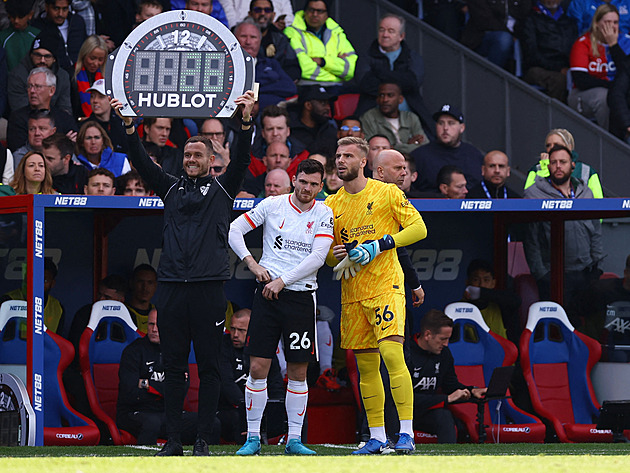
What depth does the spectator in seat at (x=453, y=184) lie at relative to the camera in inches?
425

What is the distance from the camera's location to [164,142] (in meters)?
11.1

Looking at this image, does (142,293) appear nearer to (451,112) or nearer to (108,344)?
(108,344)

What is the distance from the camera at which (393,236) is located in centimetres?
762

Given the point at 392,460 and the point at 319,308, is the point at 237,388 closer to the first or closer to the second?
the point at 319,308

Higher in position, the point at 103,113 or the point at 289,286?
the point at 103,113

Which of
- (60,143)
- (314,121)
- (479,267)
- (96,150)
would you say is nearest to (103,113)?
(96,150)

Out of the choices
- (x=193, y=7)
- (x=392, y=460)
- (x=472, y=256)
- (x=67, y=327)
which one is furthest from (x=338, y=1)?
(x=392, y=460)

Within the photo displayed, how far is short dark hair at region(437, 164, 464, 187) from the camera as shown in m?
10.8

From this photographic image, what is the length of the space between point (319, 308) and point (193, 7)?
144 inches

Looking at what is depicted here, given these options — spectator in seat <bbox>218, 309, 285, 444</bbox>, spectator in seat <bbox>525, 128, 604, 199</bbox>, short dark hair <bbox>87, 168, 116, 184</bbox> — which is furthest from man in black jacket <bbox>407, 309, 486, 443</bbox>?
short dark hair <bbox>87, 168, 116, 184</bbox>

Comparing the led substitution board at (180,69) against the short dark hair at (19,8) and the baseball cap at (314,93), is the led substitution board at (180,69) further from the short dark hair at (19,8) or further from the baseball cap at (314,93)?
the short dark hair at (19,8)

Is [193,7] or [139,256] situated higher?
[193,7]

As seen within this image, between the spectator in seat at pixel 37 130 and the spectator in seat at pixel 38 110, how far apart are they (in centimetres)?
8

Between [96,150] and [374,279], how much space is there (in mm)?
3818
